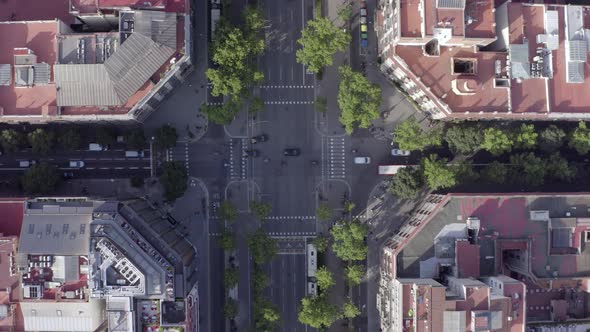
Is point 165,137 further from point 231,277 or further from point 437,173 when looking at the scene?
point 437,173

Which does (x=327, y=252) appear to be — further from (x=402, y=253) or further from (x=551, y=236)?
(x=551, y=236)

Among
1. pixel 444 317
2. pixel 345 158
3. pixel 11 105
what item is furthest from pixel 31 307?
pixel 444 317

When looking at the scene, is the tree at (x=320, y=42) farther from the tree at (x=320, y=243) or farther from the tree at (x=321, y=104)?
the tree at (x=320, y=243)

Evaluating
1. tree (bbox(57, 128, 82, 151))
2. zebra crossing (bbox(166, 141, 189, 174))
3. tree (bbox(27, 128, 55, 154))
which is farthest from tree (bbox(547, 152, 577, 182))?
tree (bbox(27, 128, 55, 154))

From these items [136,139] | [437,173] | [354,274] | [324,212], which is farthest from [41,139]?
[437,173]

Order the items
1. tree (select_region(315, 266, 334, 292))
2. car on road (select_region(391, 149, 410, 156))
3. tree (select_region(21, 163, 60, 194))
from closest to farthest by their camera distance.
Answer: tree (select_region(21, 163, 60, 194)) < tree (select_region(315, 266, 334, 292)) < car on road (select_region(391, 149, 410, 156))

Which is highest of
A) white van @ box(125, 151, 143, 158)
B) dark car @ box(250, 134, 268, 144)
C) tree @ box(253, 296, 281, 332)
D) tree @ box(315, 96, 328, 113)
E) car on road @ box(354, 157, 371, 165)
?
tree @ box(315, 96, 328, 113)

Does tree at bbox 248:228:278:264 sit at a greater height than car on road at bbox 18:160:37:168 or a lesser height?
lesser

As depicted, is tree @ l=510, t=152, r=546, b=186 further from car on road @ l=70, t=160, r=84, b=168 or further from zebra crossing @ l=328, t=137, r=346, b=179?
car on road @ l=70, t=160, r=84, b=168
